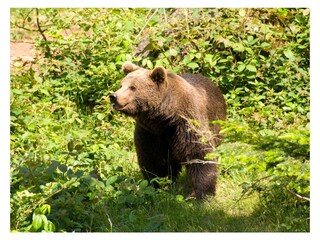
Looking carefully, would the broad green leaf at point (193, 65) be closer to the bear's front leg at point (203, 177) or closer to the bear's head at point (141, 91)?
the bear's head at point (141, 91)

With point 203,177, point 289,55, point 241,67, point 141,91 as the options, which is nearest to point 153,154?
point 203,177

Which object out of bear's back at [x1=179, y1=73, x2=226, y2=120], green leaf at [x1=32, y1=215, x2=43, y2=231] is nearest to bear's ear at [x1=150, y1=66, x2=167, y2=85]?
bear's back at [x1=179, y1=73, x2=226, y2=120]

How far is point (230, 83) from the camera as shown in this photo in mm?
9984

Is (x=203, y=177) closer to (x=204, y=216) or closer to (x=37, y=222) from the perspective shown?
(x=204, y=216)

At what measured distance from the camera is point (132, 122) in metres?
9.71

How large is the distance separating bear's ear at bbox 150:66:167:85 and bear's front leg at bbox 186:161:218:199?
980mm

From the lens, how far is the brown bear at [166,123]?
7.86m

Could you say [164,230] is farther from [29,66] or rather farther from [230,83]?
[29,66]

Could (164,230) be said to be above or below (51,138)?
below

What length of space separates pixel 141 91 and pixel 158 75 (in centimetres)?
27

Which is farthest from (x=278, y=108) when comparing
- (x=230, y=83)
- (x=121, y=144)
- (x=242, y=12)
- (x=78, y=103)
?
(x=78, y=103)

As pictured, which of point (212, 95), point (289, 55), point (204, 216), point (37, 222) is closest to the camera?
point (37, 222)

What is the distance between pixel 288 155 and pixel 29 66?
249 inches

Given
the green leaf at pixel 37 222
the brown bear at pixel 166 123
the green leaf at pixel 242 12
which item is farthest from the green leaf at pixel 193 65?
the green leaf at pixel 37 222
